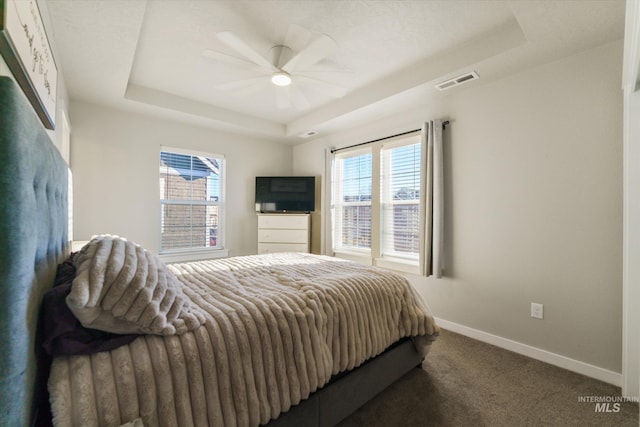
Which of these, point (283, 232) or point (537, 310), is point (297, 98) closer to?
point (283, 232)

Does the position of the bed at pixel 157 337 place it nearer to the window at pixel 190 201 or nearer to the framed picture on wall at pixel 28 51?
the framed picture on wall at pixel 28 51

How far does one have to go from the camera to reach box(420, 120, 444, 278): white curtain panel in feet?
9.45

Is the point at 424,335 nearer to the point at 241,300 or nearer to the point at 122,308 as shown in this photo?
the point at 241,300

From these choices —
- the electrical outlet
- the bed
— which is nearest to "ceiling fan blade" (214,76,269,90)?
the bed

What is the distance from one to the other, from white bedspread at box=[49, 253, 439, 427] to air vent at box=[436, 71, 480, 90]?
195cm

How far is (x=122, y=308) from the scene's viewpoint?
0.91 m

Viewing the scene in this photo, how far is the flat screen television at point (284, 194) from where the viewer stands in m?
4.50

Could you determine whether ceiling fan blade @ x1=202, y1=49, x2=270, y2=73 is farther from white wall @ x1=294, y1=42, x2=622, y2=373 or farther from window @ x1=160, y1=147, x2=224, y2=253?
window @ x1=160, y1=147, x2=224, y2=253

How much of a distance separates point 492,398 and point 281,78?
286 cm

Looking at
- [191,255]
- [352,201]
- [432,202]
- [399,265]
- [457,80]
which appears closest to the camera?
[457,80]

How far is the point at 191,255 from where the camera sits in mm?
3922

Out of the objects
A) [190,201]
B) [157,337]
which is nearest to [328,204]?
[190,201]

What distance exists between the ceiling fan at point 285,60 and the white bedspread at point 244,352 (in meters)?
1.61

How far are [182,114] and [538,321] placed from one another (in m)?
4.43
